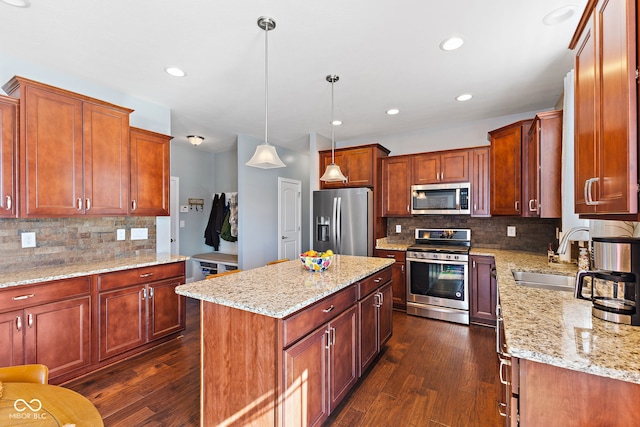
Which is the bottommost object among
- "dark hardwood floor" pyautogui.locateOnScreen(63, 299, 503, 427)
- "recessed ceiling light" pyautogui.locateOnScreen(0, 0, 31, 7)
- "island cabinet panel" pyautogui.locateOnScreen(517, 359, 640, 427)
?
"dark hardwood floor" pyautogui.locateOnScreen(63, 299, 503, 427)

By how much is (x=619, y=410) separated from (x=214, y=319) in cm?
172

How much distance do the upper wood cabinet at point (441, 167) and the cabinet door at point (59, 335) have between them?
13.1 ft

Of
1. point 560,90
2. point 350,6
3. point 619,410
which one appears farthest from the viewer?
point 560,90

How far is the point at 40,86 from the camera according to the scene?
7.47 ft

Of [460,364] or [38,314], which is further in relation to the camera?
[460,364]

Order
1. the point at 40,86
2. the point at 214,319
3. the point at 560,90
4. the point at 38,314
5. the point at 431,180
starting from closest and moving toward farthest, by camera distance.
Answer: the point at 214,319 < the point at 38,314 < the point at 40,86 < the point at 560,90 < the point at 431,180

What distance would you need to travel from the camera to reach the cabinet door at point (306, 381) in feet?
4.85

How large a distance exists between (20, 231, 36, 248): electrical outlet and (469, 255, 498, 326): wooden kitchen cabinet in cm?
446

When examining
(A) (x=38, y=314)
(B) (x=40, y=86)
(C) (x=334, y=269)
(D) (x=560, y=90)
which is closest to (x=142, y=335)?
(A) (x=38, y=314)

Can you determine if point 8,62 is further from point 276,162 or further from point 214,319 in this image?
point 214,319

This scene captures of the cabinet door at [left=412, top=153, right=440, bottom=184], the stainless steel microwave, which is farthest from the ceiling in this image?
the stainless steel microwave

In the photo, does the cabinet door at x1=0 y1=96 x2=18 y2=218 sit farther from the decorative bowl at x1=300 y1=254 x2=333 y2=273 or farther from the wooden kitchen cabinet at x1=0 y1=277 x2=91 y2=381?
the decorative bowl at x1=300 y1=254 x2=333 y2=273

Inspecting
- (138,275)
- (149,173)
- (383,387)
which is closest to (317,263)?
(383,387)

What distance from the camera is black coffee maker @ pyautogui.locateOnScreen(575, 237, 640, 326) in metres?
1.16
